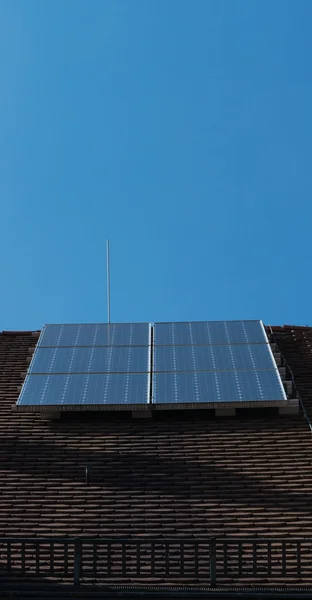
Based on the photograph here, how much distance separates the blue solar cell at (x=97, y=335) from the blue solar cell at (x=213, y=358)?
3.12 feet

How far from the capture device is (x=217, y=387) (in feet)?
66.3

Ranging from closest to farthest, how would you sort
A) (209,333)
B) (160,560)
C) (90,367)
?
(160,560) < (90,367) < (209,333)

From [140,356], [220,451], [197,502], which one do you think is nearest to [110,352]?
[140,356]

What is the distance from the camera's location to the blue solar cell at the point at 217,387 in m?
19.6

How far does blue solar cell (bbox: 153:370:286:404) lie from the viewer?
773 inches

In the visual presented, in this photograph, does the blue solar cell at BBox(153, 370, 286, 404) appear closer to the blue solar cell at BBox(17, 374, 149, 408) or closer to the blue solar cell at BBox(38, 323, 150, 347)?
the blue solar cell at BBox(17, 374, 149, 408)

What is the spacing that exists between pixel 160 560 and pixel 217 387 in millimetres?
5982

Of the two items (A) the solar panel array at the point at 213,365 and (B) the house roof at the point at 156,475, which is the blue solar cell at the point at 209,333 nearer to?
(A) the solar panel array at the point at 213,365

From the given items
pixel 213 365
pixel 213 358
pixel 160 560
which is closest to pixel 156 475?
pixel 160 560

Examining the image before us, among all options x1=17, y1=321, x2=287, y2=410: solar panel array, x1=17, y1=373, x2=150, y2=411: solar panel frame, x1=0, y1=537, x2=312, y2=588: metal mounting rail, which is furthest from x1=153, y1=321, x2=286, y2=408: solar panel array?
x1=0, y1=537, x2=312, y2=588: metal mounting rail

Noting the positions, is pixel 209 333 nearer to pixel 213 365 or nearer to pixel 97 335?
pixel 213 365

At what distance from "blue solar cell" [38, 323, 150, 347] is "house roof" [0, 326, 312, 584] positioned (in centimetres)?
294

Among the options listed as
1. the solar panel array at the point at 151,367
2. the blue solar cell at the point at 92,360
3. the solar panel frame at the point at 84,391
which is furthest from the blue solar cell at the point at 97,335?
the solar panel frame at the point at 84,391

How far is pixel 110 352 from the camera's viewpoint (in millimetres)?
22422
